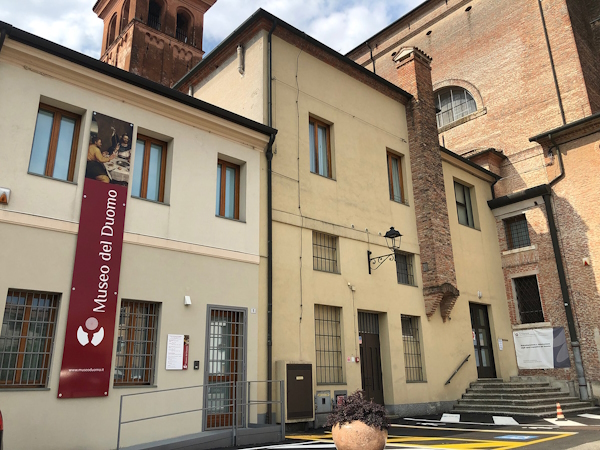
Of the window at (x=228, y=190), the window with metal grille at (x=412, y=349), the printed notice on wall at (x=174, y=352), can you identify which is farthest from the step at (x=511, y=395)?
the printed notice on wall at (x=174, y=352)

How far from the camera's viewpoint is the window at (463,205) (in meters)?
18.5

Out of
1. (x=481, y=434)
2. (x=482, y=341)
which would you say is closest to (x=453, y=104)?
(x=482, y=341)

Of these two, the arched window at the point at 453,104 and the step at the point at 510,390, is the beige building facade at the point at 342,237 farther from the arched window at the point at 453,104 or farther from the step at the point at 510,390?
the arched window at the point at 453,104

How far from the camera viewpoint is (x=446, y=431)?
10.8 metres

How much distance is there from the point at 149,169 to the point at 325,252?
202 inches

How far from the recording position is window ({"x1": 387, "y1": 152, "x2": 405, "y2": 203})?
1580cm

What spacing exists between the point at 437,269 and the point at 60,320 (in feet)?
35.2

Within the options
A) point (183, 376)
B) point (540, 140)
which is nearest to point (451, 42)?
point (540, 140)

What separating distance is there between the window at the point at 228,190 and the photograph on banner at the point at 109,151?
2.30 m

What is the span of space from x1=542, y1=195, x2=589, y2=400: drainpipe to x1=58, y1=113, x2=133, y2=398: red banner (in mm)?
14755

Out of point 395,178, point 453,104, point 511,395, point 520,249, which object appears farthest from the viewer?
point 453,104

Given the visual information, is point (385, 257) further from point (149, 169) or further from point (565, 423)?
point (149, 169)

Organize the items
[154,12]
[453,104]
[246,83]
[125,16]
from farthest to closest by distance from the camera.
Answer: [154,12] < [125,16] < [453,104] < [246,83]

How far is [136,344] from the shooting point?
363 inches
